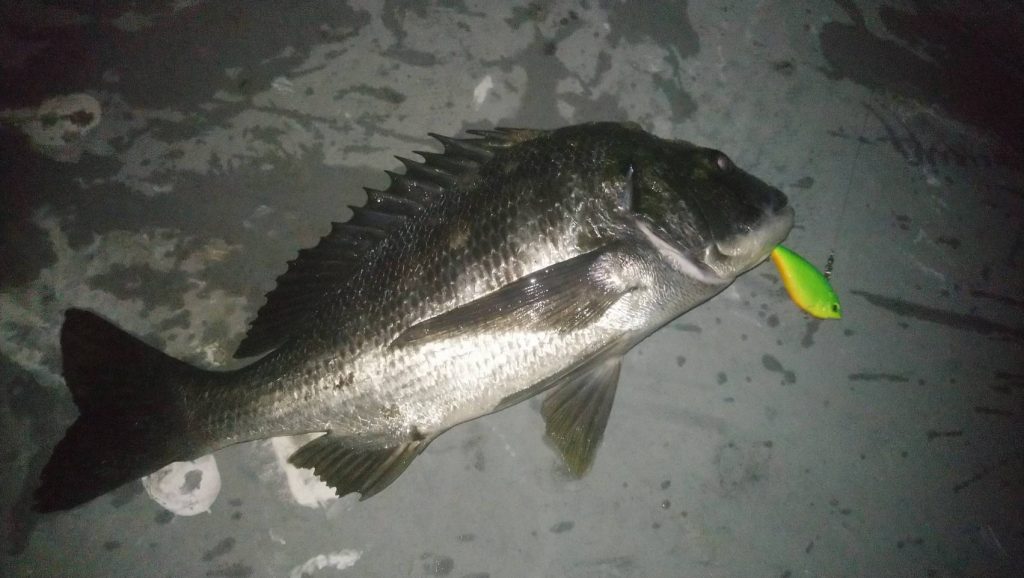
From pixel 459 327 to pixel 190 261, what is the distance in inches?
47.8

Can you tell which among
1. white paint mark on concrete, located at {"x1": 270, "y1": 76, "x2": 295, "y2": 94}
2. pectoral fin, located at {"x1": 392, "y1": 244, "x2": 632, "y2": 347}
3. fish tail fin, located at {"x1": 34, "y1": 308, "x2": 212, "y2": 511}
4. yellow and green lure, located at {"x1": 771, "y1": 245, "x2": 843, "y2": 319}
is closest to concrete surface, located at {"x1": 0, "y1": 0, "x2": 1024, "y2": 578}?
white paint mark on concrete, located at {"x1": 270, "y1": 76, "x2": 295, "y2": 94}

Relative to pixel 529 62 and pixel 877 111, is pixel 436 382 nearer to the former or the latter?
pixel 529 62

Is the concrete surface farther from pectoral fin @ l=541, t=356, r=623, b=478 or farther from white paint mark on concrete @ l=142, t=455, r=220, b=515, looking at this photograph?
pectoral fin @ l=541, t=356, r=623, b=478

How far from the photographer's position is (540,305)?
4.58ft

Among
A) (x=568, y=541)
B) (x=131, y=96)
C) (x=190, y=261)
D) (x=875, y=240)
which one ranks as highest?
(x=131, y=96)

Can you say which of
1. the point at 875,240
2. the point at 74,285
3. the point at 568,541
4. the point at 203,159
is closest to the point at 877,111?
the point at 875,240

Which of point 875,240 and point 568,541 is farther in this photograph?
point 875,240

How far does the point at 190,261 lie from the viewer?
6.29 feet

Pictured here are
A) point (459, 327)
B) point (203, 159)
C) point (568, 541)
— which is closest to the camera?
point (459, 327)

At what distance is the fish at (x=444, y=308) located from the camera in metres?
1.43

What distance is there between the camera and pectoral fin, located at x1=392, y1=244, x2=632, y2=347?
1.40 metres

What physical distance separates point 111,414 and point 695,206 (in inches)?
76.0

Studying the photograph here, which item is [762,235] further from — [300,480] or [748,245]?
[300,480]

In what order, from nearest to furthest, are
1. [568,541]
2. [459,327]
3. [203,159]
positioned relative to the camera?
[459,327] < [568,541] < [203,159]
